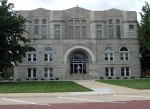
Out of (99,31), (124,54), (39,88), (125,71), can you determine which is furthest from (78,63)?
(39,88)

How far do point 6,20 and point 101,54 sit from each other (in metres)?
28.3

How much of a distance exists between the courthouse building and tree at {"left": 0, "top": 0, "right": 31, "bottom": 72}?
21.5 m

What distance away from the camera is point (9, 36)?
4425 cm

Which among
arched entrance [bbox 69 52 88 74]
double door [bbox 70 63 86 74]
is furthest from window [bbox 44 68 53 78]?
double door [bbox 70 63 86 74]

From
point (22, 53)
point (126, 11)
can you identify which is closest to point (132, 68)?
point (126, 11)

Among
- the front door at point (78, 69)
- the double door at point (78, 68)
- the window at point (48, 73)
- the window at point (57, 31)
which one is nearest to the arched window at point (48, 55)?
the window at point (48, 73)

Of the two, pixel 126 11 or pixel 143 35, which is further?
pixel 126 11

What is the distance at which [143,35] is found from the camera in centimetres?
4838

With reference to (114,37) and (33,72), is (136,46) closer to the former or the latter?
(114,37)

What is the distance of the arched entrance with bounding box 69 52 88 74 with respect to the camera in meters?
68.8

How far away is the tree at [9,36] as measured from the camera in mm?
42591

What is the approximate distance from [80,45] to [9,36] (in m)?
25.0

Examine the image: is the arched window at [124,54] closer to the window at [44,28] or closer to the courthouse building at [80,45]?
the courthouse building at [80,45]

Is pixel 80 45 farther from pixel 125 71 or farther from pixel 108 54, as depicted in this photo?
pixel 125 71
